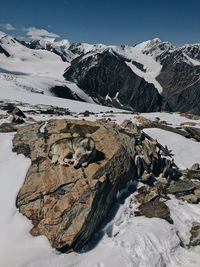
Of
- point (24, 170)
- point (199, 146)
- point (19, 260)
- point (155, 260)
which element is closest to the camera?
point (19, 260)

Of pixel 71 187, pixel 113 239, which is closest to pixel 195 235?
pixel 113 239

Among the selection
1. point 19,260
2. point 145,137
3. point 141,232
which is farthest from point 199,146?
point 19,260

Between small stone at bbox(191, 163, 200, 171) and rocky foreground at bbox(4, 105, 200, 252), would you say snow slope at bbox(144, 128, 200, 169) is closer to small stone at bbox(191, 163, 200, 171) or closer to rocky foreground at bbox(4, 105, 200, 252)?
small stone at bbox(191, 163, 200, 171)

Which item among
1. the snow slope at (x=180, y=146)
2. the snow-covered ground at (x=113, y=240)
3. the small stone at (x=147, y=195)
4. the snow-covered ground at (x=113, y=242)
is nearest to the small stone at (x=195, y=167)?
the snow slope at (x=180, y=146)

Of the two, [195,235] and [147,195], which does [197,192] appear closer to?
[147,195]

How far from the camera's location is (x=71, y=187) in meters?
18.8

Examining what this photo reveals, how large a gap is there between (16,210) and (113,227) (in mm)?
4620

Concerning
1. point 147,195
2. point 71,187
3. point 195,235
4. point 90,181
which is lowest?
point 195,235

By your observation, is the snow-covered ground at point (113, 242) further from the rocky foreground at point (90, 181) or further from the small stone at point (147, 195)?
the small stone at point (147, 195)

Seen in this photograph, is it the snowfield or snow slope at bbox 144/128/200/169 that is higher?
snow slope at bbox 144/128/200/169

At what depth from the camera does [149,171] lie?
24.0 m

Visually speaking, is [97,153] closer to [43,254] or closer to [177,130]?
[43,254]

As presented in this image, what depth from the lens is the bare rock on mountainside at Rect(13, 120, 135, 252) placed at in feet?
55.4

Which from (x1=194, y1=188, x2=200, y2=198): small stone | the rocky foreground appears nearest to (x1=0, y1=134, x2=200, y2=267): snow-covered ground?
the rocky foreground
